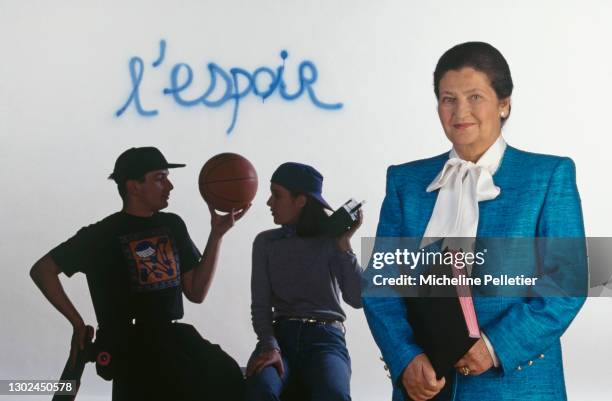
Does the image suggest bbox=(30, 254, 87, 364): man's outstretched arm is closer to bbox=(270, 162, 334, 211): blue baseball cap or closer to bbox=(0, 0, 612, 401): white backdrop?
bbox=(0, 0, 612, 401): white backdrop

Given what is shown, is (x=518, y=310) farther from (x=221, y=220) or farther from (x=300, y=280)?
(x=221, y=220)

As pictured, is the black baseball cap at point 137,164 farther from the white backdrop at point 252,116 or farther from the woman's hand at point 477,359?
the woman's hand at point 477,359

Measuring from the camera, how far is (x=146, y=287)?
3.67 metres

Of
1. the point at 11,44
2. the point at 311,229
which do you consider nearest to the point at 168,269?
the point at 311,229

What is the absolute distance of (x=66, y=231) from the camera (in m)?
4.54

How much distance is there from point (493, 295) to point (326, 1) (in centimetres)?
246

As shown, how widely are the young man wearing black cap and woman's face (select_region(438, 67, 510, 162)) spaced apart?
155cm

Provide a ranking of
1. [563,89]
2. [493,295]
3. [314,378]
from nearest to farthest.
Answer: [493,295], [314,378], [563,89]

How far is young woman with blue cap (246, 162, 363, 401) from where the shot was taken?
3.35 meters

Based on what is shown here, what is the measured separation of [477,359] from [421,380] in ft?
0.51

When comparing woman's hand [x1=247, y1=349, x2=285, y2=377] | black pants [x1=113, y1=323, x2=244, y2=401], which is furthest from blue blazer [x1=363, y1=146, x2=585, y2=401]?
black pants [x1=113, y1=323, x2=244, y2=401]

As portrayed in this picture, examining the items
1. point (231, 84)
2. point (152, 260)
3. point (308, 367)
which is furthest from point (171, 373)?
point (231, 84)

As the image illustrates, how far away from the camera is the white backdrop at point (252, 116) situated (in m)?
4.32

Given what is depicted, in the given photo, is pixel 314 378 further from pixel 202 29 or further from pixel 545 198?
pixel 202 29
